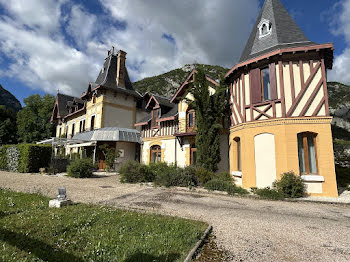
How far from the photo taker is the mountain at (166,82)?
49.9 meters

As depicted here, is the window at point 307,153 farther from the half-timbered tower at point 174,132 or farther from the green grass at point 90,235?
the green grass at point 90,235

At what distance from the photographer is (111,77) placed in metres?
21.7

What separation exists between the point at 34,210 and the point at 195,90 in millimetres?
9171

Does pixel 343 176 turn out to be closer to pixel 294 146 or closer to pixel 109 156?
pixel 294 146

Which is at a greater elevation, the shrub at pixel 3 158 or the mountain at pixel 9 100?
the mountain at pixel 9 100

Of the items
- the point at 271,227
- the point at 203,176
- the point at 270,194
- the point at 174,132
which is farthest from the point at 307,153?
the point at 174,132

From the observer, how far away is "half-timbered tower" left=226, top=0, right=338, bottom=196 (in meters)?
8.17

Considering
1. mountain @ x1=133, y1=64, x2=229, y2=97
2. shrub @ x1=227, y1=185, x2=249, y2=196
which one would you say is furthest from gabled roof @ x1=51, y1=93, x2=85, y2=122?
shrub @ x1=227, y1=185, x2=249, y2=196

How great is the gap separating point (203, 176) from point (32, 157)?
510 inches

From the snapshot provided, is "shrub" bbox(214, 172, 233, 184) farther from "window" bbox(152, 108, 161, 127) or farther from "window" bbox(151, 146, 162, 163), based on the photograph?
"window" bbox(152, 108, 161, 127)

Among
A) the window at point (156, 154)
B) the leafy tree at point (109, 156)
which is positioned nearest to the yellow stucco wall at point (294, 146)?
the window at point (156, 154)

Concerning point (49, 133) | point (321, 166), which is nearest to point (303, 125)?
point (321, 166)

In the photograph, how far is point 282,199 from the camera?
7.48 m

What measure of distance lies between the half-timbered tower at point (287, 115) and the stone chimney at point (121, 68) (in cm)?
1524
